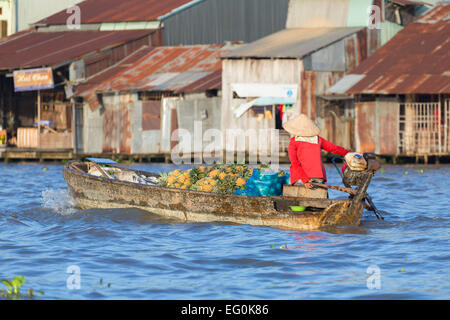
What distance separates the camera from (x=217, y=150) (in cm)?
3034

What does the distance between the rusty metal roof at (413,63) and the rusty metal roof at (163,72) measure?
5696 mm

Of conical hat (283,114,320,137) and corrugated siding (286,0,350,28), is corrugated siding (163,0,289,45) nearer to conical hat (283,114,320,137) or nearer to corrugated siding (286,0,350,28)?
corrugated siding (286,0,350,28)

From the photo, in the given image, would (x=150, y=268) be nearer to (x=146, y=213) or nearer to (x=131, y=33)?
(x=146, y=213)

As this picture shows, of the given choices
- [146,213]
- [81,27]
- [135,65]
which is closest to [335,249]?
[146,213]

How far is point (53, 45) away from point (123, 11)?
4.42 meters

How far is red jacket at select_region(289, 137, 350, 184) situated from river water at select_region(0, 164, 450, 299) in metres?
0.90

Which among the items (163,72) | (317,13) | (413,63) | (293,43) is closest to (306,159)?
(413,63)

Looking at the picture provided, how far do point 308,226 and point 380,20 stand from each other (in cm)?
2054

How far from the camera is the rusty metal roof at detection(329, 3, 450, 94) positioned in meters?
26.2

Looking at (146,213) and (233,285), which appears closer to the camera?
(233,285)

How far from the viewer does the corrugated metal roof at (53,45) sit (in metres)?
33.4

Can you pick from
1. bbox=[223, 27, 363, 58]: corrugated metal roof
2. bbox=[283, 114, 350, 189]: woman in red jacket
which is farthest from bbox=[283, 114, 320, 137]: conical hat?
bbox=[223, 27, 363, 58]: corrugated metal roof

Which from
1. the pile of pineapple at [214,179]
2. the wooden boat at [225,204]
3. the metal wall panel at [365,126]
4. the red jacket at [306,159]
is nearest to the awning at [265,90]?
the metal wall panel at [365,126]

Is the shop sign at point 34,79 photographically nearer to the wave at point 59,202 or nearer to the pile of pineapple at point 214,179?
the wave at point 59,202
